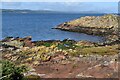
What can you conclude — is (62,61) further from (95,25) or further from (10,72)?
(95,25)

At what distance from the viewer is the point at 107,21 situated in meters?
111

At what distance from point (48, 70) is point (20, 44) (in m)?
20.9

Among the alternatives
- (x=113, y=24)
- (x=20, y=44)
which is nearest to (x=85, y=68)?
(x=20, y=44)

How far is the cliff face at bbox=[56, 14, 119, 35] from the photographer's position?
101 meters

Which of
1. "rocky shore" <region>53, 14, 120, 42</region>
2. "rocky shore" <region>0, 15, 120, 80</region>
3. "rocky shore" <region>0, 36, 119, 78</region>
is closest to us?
"rocky shore" <region>0, 15, 120, 80</region>

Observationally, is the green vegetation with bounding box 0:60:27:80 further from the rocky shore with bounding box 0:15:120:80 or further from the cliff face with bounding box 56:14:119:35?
the cliff face with bounding box 56:14:119:35

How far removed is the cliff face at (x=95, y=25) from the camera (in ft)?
331

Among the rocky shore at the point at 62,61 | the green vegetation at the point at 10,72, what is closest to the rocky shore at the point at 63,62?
the rocky shore at the point at 62,61

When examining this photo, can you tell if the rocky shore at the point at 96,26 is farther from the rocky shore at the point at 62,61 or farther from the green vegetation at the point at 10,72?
the green vegetation at the point at 10,72

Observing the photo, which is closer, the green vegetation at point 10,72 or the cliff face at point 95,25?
the green vegetation at point 10,72

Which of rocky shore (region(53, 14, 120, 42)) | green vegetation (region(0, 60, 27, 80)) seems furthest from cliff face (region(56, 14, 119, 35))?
green vegetation (region(0, 60, 27, 80))

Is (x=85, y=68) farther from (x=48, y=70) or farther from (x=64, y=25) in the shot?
(x=64, y=25)

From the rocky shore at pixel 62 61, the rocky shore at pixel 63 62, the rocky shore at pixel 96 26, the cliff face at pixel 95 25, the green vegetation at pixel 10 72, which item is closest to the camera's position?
the green vegetation at pixel 10 72

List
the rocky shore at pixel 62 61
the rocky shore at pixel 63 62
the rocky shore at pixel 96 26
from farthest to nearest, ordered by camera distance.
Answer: the rocky shore at pixel 96 26, the rocky shore at pixel 63 62, the rocky shore at pixel 62 61
